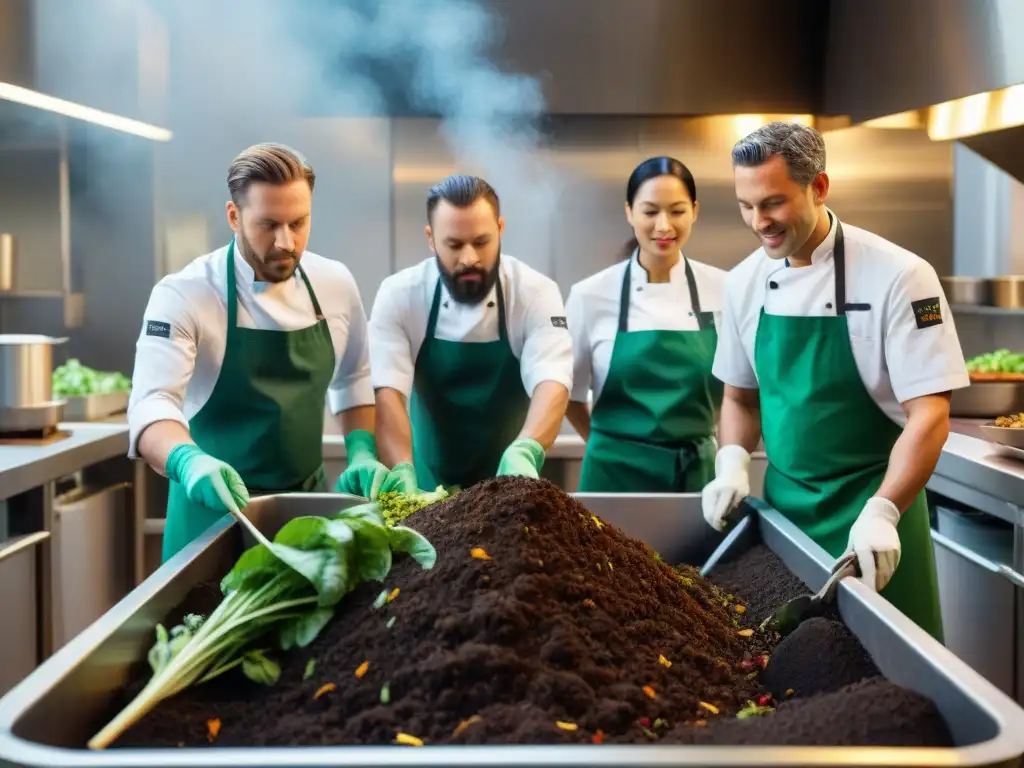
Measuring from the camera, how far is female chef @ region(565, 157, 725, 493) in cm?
289

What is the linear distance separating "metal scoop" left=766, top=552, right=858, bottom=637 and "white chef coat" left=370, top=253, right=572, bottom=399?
4.09 feet

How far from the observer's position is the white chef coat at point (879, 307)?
1991 mm

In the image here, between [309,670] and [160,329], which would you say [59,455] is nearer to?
[160,329]

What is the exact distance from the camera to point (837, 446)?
6.98ft

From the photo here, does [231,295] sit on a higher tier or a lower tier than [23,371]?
higher

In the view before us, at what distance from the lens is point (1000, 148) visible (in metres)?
3.00

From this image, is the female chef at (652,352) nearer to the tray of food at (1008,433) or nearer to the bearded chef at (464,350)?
the bearded chef at (464,350)

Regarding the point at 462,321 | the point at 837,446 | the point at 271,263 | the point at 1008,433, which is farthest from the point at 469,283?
the point at 1008,433

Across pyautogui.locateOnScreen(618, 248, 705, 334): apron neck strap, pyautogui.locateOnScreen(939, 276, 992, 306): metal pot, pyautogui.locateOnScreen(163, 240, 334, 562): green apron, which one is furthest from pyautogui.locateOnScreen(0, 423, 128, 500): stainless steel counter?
pyautogui.locateOnScreen(939, 276, 992, 306): metal pot

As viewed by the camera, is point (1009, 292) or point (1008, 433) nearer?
point (1008, 433)

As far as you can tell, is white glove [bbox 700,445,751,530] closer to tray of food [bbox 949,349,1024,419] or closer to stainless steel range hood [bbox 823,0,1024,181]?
stainless steel range hood [bbox 823,0,1024,181]

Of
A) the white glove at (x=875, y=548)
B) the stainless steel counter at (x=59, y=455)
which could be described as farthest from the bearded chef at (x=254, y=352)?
the white glove at (x=875, y=548)

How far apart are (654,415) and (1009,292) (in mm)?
1267

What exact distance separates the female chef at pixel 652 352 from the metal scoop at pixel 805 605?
1431 millimetres
